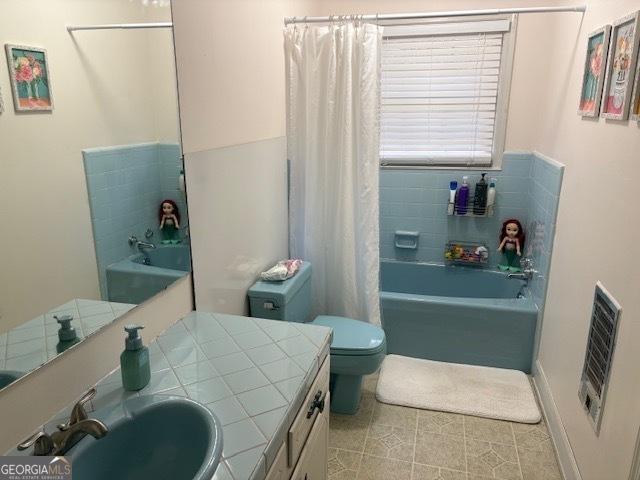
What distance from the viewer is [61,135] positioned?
1130mm

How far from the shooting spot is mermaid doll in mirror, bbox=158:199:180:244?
1.55 metres

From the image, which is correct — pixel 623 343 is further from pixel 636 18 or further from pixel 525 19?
pixel 525 19

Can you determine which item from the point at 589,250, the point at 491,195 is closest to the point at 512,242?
the point at 491,195

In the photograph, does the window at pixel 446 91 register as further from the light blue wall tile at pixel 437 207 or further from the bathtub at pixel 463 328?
the bathtub at pixel 463 328

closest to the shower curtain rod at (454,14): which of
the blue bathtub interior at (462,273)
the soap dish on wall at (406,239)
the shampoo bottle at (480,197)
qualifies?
the blue bathtub interior at (462,273)

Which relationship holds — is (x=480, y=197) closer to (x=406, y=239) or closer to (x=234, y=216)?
(x=406, y=239)

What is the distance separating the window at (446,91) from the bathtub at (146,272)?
2127mm

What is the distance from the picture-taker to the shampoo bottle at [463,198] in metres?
3.24

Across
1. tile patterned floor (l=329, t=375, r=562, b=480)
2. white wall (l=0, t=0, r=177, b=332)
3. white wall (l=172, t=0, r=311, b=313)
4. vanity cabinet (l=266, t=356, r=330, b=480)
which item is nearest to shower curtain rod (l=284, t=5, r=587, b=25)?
white wall (l=172, t=0, r=311, b=313)

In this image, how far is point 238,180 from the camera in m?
2.05

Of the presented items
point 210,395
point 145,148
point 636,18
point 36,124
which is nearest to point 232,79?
point 145,148

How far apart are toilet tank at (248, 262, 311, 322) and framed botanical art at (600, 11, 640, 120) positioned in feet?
5.04

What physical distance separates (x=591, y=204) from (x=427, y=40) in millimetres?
1778

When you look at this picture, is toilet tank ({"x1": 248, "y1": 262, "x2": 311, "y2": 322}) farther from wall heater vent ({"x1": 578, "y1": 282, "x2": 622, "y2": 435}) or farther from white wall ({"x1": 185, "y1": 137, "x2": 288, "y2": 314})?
wall heater vent ({"x1": 578, "y1": 282, "x2": 622, "y2": 435})
